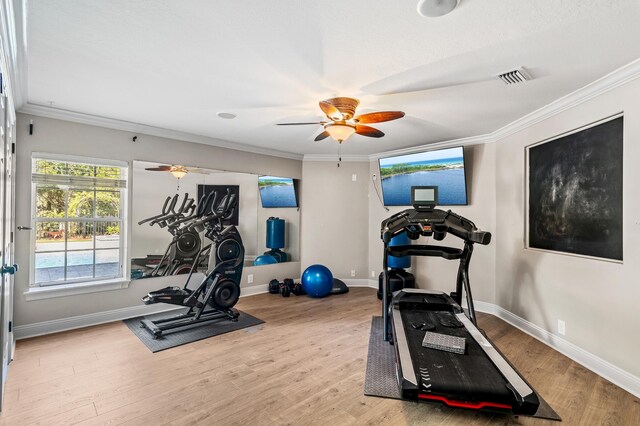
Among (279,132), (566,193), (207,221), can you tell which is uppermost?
(279,132)

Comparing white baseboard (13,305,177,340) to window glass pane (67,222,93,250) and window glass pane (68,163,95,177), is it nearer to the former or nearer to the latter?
window glass pane (67,222,93,250)

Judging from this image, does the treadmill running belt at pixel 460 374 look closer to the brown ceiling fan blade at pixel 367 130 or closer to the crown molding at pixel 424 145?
the brown ceiling fan blade at pixel 367 130

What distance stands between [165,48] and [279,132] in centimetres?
222

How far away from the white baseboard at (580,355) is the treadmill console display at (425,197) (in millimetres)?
1778

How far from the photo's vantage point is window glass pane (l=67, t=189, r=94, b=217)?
364 centimetres

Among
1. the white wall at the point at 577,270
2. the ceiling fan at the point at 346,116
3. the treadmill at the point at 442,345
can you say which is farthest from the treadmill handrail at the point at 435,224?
the ceiling fan at the point at 346,116

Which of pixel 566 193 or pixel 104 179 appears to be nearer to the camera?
pixel 566 193

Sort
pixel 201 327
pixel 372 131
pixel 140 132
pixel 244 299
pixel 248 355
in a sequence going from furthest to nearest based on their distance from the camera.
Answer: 1. pixel 244 299
2. pixel 140 132
3. pixel 201 327
4. pixel 372 131
5. pixel 248 355

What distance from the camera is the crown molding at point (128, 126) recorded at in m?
3.38

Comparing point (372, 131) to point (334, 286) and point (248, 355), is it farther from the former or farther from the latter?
point (334, 286)

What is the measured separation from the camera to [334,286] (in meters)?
5.41

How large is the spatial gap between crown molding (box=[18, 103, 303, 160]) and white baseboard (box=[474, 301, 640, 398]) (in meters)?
4.27

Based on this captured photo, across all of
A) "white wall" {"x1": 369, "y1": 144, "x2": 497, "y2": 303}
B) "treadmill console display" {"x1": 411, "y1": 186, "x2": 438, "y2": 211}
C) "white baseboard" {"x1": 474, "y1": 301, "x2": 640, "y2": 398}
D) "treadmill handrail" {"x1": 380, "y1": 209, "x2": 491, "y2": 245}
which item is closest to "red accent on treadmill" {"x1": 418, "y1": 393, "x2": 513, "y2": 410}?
"white baseboard" {"x1": 474, "y1": 301, "x2": 640, "y2": 398}

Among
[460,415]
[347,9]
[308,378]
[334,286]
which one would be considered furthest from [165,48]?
[334,286]
